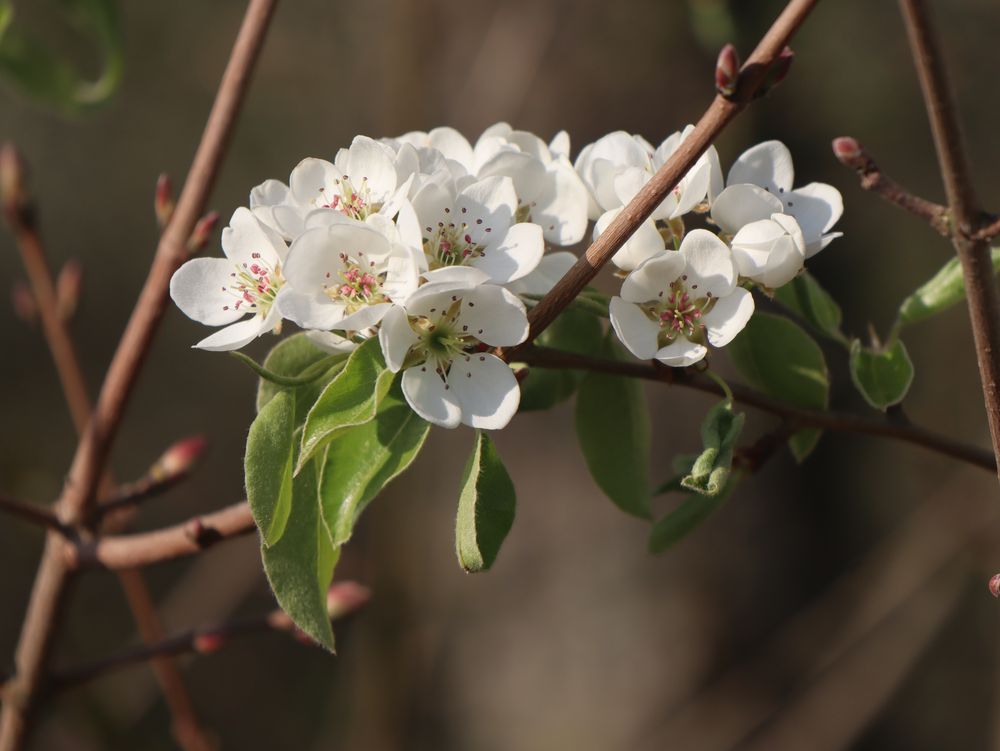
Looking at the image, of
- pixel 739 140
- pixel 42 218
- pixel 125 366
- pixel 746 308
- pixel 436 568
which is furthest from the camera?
pixel 42 218

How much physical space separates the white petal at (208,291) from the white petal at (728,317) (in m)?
0.36

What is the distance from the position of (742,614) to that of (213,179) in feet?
6.58

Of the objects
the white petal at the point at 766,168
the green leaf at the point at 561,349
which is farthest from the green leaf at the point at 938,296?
the green leaf at the point at 561,349

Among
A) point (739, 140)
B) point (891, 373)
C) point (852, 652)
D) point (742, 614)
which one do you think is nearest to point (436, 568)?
point (742, 614)

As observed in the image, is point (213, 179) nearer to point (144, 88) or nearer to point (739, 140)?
point (739, 140)

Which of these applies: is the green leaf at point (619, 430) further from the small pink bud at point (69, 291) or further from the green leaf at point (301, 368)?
the small pink bud at point (69, 291)

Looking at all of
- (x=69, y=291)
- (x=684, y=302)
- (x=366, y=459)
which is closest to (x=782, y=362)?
(x=684, y=302)

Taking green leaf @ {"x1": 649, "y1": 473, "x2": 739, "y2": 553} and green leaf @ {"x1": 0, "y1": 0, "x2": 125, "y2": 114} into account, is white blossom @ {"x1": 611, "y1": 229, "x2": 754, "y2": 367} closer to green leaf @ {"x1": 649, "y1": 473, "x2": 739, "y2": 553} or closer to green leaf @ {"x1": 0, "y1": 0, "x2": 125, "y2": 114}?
green leaf @ {"x1": 649, "y1": 473, "x2": 739, "y2": 553}

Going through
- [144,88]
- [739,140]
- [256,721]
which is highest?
[739,140]

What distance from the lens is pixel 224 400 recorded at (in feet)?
15.8

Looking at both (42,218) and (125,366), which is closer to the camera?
(125,366)

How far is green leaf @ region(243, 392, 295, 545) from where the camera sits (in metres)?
0.64

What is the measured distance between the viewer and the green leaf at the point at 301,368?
72 centimetres

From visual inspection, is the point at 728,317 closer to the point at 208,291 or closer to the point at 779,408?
the point at 779,408
